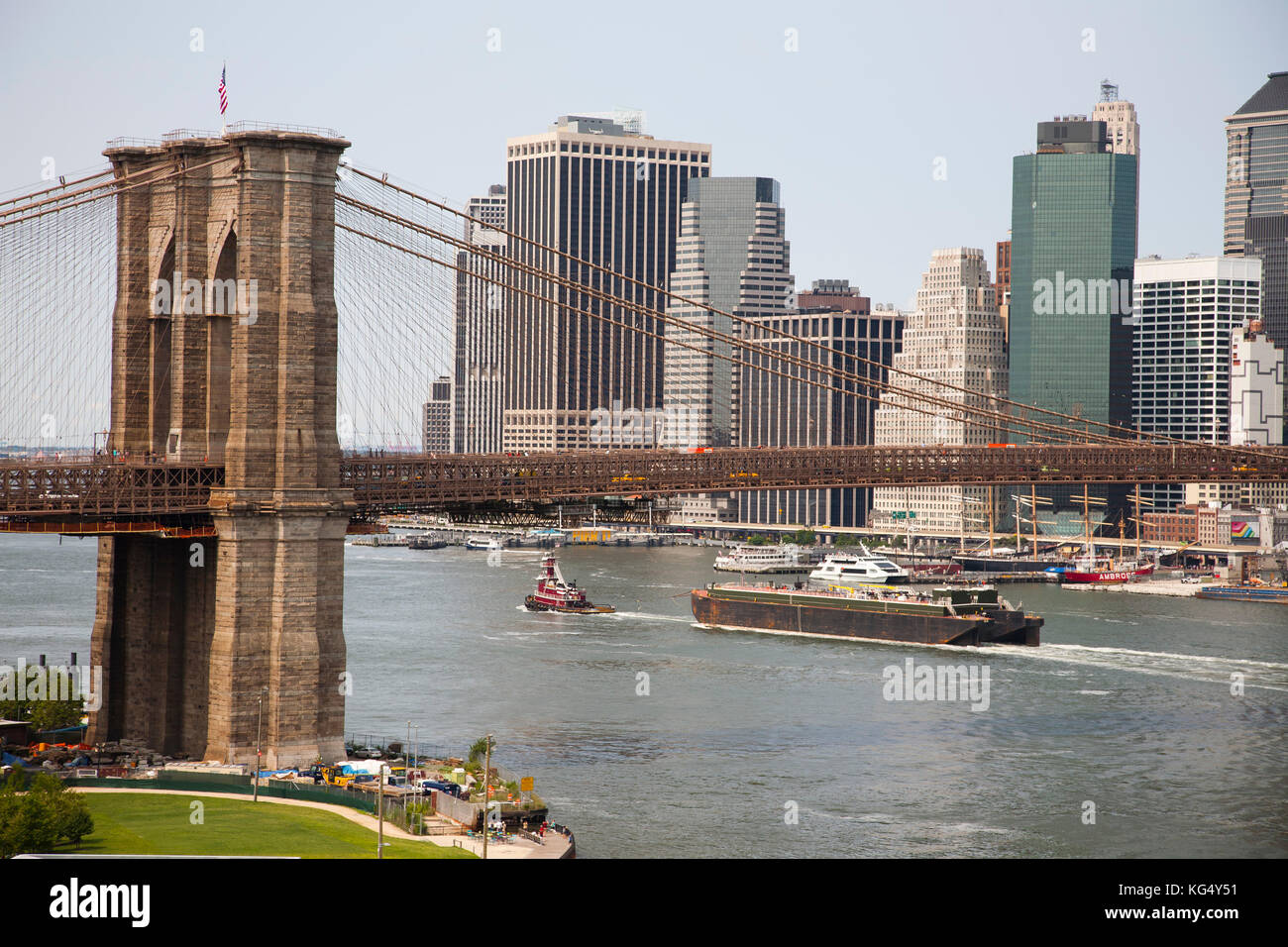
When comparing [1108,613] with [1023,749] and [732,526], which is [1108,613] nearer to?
[1023,749]

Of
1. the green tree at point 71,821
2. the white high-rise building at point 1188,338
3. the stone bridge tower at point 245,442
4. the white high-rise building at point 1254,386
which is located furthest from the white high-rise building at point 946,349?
the green tree at point 71,821

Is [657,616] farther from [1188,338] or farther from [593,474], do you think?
[1188,338]

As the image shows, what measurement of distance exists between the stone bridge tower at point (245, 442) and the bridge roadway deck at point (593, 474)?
1.48 meters

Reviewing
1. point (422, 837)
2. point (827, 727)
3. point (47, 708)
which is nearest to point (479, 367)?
point (827, 727)

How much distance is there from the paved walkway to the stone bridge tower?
2315 mm

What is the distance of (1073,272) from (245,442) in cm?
16660

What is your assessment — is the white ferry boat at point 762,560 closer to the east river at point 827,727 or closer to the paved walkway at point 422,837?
the east river at point 827,727

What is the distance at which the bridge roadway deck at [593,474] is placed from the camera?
33344 mm

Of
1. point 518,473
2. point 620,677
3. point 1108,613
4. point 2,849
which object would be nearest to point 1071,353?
point 1108,613

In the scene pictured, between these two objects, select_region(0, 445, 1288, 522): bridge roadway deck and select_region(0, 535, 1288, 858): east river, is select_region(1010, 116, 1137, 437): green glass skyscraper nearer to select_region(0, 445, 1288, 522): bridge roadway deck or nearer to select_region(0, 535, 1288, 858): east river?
select_region(0, 535, 1288, 858): east river

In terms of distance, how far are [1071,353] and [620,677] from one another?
5636 inches

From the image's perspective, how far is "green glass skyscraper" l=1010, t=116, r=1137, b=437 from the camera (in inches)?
7274

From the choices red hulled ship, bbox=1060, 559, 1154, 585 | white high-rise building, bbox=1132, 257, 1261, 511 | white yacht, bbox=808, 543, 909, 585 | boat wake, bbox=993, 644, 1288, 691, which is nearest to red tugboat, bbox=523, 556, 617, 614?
white yacht, bbox=808, 543, 909, 585
